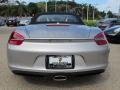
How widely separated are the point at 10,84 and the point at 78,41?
161 cm

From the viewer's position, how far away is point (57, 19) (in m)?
7.74

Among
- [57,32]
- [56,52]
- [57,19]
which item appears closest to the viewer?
[56,52]

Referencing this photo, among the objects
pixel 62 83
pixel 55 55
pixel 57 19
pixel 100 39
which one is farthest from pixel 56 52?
pixel 57 19

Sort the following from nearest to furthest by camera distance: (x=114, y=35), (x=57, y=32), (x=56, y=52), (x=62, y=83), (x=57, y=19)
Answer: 1. (x=56, y=52)
2. (x=57, y=32)
3. (x=62, y=83)
4. (x=57, y=19)
5. (x=114, y=35)

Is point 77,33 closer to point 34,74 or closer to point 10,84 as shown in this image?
point 34,74

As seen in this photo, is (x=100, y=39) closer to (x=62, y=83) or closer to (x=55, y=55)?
(x=55, y=55)

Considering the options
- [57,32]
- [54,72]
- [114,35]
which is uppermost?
[57,32]

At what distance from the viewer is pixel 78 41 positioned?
19.0ft

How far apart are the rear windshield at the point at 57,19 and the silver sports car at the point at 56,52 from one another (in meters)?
1.56

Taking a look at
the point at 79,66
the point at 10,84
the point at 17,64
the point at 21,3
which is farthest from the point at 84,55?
the point at 21,3

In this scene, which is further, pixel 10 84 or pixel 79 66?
pixel 10 84

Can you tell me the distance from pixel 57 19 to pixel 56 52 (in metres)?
2.20

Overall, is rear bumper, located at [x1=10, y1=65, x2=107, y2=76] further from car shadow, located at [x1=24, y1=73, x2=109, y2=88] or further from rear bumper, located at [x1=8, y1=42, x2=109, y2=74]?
car shadow, located at [x1=24, y1=73, x2=109, y2=88]

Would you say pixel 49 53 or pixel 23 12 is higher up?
pixel 49 53
